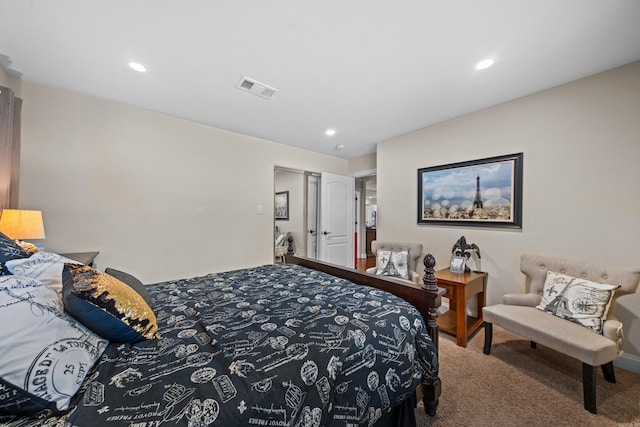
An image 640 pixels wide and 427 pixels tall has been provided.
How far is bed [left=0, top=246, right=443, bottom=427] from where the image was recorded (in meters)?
0.72

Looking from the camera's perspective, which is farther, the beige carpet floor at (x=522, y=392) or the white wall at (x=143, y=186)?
the white wall at (x=143, y=186)

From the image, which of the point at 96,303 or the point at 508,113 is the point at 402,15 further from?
the point at 96,303

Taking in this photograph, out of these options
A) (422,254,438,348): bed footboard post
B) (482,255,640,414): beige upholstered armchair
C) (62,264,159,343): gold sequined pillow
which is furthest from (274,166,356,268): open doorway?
(62,264,159,343): gold sequined pillow

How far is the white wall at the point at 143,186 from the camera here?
231 centimetres

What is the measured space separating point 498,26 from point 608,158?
1.60 meters

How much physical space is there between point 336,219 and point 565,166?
10.4 feet

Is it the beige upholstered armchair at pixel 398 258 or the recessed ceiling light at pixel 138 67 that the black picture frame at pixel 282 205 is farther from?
the recessed ceiling light at pixel 138 67

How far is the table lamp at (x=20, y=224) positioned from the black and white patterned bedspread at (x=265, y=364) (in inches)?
50.5

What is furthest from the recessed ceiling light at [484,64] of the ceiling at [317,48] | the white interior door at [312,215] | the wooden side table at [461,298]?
the white interior door at [312,215]

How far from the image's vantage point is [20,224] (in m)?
1.79

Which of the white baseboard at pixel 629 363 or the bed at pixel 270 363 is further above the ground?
the bed at pixel 270 363

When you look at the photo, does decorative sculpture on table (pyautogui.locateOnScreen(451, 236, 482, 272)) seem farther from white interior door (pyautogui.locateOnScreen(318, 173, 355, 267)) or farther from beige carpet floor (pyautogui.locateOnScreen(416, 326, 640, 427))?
white interior door (pyautogui.locateOnScreen(318, 173, 355, 267))

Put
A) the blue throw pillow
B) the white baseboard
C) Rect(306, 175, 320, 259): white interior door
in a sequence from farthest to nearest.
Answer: Rect(306, 175, 320, 259): white interior door
the white baseboard
the blue throw pillow

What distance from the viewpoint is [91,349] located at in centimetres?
88
